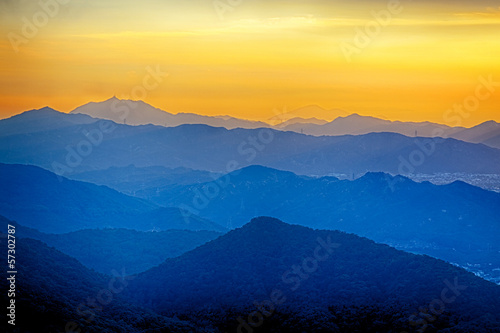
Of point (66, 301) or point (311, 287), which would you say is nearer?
point (66, 301)

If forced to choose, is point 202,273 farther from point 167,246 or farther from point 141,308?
point 167,246

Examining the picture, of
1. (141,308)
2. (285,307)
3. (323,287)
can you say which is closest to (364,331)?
(285,307)

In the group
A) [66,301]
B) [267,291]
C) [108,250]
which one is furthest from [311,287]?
[108,250]

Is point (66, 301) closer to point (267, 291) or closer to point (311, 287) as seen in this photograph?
point (267, 291)

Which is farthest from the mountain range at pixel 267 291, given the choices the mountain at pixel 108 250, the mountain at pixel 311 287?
the mountain at pixel 108 250

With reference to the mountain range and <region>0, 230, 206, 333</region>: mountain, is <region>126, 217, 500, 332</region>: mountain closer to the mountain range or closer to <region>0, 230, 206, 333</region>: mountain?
the mountain range

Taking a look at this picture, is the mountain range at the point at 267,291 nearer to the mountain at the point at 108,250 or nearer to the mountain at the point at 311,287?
the mountain at the point at 311,287
